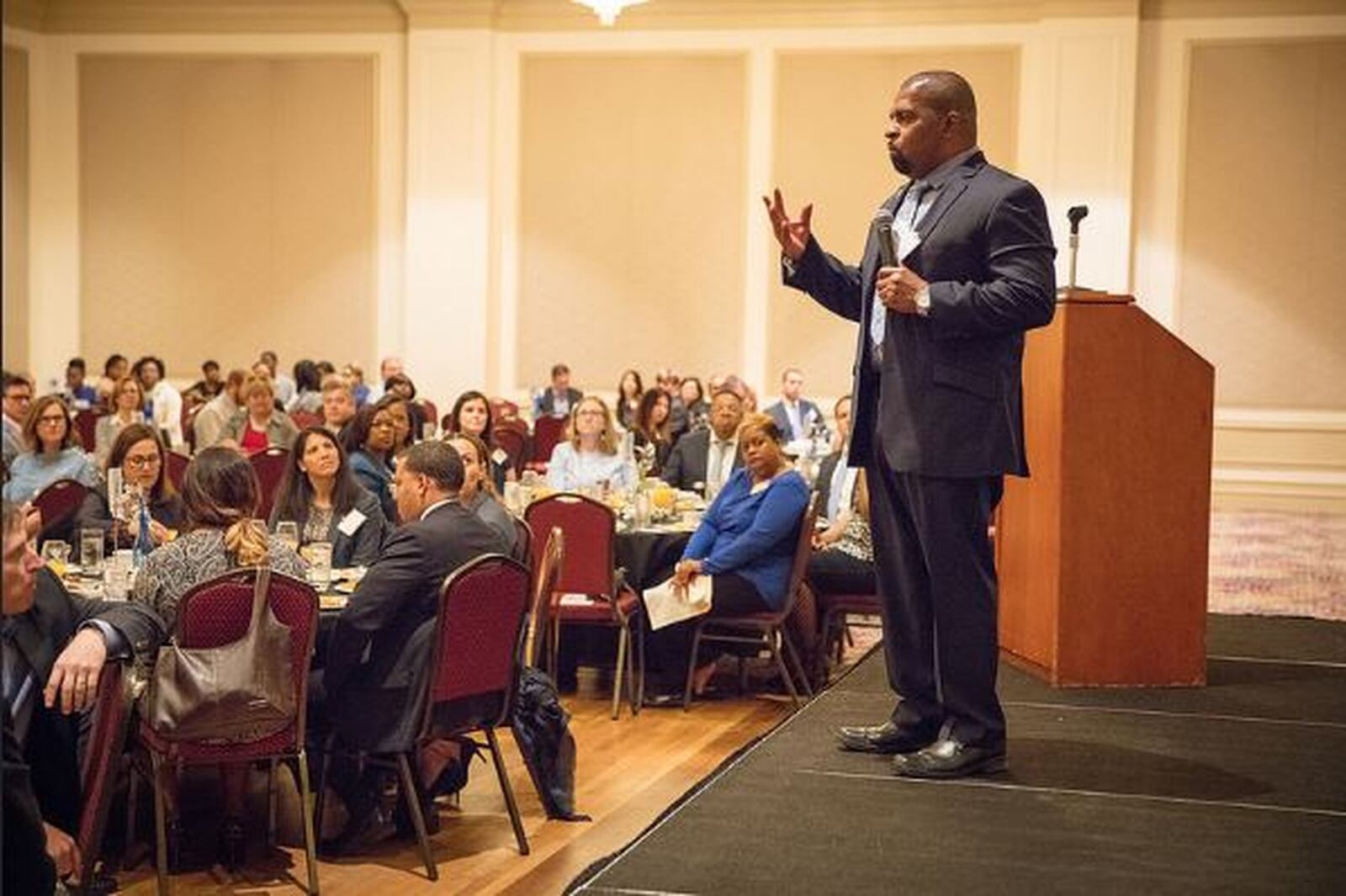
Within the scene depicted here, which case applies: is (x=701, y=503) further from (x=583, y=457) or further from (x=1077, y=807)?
(x=1077, y=807)

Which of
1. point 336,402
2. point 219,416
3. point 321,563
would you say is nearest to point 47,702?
point 321,563

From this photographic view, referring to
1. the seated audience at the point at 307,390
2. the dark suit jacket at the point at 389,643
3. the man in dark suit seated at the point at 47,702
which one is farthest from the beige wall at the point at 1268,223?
the man in dark suit seated at the point at 47,702

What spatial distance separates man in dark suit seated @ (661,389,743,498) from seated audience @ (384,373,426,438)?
1356mm

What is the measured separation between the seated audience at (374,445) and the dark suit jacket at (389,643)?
8.60 feet

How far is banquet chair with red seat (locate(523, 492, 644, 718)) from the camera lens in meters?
7.11

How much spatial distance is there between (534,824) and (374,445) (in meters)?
2.74

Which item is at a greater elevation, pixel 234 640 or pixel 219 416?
pixel 219 416

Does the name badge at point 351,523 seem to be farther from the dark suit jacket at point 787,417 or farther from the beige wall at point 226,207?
the beige wall at point 226,207

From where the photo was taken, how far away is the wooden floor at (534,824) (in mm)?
4934

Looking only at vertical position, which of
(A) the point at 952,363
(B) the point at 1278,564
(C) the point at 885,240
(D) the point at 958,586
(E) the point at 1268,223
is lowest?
(B) the point at 1278,564

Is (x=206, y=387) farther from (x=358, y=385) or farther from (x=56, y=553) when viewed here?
(x=56, y=553)

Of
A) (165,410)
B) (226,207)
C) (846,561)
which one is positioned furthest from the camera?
(226,207)

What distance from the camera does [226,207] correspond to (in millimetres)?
16531

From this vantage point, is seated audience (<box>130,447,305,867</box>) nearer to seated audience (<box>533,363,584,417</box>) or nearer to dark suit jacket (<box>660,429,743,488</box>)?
dark suit jacket (<box>660,429,743,488</box>)
